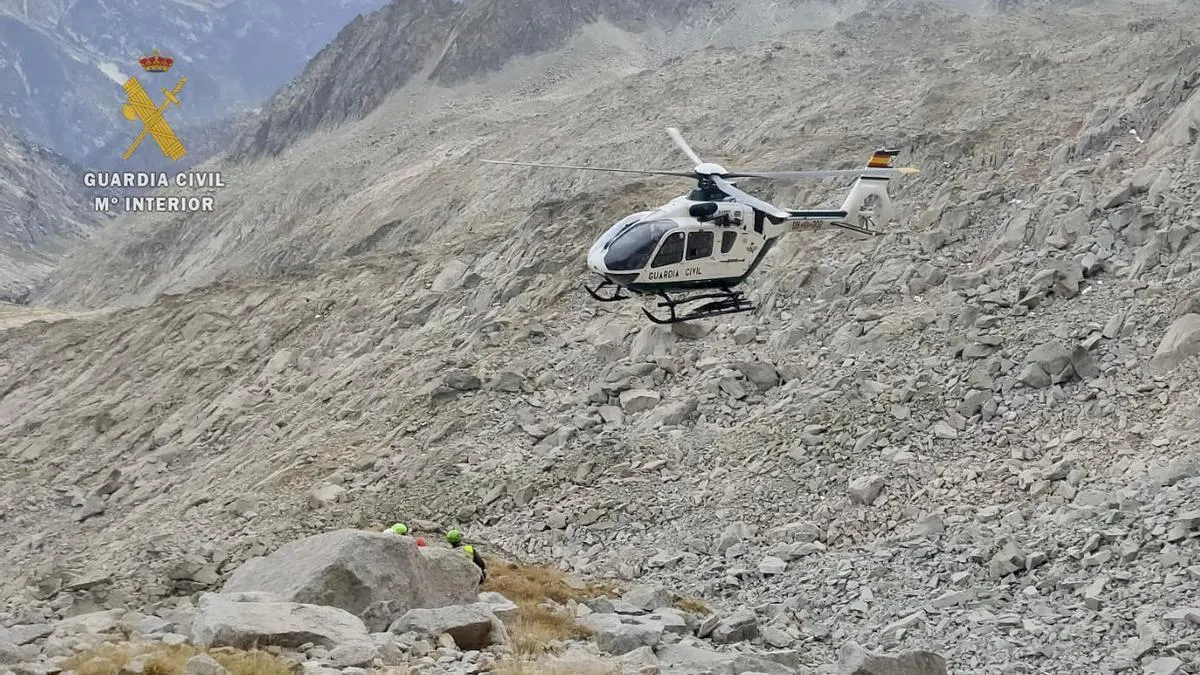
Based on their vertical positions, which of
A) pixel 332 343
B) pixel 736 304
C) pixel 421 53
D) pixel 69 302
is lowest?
pixel 69 302

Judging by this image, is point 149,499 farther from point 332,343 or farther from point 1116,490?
point 1116,490

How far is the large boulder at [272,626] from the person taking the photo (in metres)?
9.09

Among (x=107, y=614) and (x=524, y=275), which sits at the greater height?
(x=107, y=614)

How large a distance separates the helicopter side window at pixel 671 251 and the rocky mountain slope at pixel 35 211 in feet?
318

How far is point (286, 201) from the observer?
66.2m

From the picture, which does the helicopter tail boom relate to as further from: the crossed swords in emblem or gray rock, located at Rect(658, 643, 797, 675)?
the crossed swords in emblem

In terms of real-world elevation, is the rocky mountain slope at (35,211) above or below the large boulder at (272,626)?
below

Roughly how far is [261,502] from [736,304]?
1026 centimetres

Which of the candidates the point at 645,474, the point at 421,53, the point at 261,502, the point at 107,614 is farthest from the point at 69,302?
the point at 107,614

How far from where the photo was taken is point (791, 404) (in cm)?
1998

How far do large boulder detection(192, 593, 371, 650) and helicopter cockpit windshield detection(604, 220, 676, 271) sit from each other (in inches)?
325

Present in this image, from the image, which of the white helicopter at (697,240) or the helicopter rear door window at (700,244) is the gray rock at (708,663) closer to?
the white helicopter at (697,240)

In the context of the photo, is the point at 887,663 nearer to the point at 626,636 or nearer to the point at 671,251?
the point at 626,636

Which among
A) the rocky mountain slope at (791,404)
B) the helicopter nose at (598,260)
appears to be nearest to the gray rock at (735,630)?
the rocky mountain slope at (791,404)
